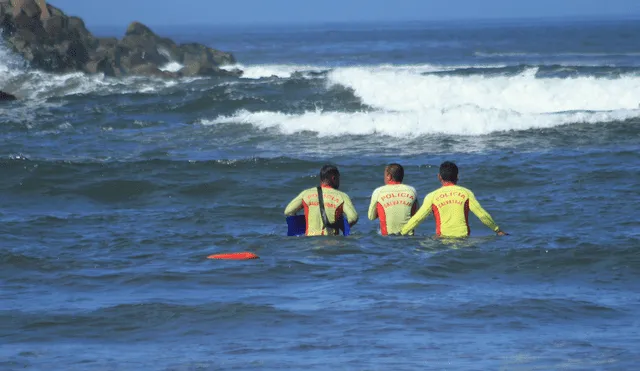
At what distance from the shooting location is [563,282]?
996 cm

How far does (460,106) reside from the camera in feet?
80.1

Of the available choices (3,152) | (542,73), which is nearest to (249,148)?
(3,152)

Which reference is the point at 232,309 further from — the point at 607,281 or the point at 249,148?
→ the point at 249,148

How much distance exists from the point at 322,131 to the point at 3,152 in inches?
275

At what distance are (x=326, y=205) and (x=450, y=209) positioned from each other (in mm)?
1328

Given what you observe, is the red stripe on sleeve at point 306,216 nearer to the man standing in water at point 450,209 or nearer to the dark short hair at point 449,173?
the man standing in water at point 450,209

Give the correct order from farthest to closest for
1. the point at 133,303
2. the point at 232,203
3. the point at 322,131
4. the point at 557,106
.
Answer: the point at 557,106 < the point at 322,131 < the point at 232,203 < the point at 133,303

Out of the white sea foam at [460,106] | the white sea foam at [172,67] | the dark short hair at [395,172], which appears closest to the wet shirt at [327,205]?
the dark short hair at [395,172]

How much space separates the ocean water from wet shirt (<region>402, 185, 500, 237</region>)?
0.19 m

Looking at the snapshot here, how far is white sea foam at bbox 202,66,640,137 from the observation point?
23484 mm

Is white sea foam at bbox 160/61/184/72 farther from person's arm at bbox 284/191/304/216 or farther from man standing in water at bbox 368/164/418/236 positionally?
man standing in water at bbox 368/164/418/236

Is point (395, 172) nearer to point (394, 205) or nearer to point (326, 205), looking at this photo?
point (394, 205)

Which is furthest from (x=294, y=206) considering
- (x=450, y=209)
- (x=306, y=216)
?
(x=450, y=209)

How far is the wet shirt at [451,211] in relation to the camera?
10781 mm
